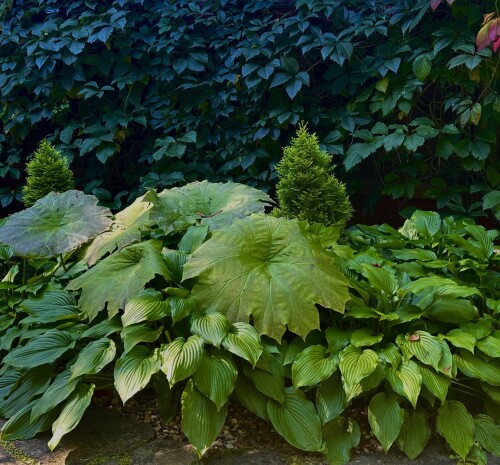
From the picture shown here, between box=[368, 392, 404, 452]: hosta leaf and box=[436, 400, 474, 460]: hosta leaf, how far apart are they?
0.17m

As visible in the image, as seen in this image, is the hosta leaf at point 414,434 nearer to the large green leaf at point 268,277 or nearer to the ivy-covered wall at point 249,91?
the large green leaf at point 268,277

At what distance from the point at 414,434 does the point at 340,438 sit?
267 mm

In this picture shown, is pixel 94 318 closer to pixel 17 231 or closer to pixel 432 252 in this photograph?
pixel 17 231

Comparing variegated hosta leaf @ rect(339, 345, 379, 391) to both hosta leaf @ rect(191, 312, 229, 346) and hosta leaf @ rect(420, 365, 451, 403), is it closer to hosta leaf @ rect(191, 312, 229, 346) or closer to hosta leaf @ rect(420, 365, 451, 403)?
hosta leaf @ rect(420, 365, 451, 403)

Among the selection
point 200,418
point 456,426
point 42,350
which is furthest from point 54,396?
point 456,426

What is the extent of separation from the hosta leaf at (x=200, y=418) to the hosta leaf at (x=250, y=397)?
0.38 ft

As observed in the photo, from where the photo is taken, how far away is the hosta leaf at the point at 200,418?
1889mm

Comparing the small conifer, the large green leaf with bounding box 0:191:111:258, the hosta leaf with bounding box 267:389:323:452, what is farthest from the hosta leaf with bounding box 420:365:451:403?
the small conifer

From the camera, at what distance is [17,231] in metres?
2.70

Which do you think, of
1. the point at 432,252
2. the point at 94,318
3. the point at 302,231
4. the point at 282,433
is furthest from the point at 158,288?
the point at 432,252

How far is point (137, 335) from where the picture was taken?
2.10 m

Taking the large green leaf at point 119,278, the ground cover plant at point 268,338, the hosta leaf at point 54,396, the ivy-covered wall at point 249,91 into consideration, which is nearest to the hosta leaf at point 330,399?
the ground cover plant at point 268,338

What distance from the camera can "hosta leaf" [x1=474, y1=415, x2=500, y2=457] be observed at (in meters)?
1.95

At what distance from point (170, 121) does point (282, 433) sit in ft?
Answer: 9.89
